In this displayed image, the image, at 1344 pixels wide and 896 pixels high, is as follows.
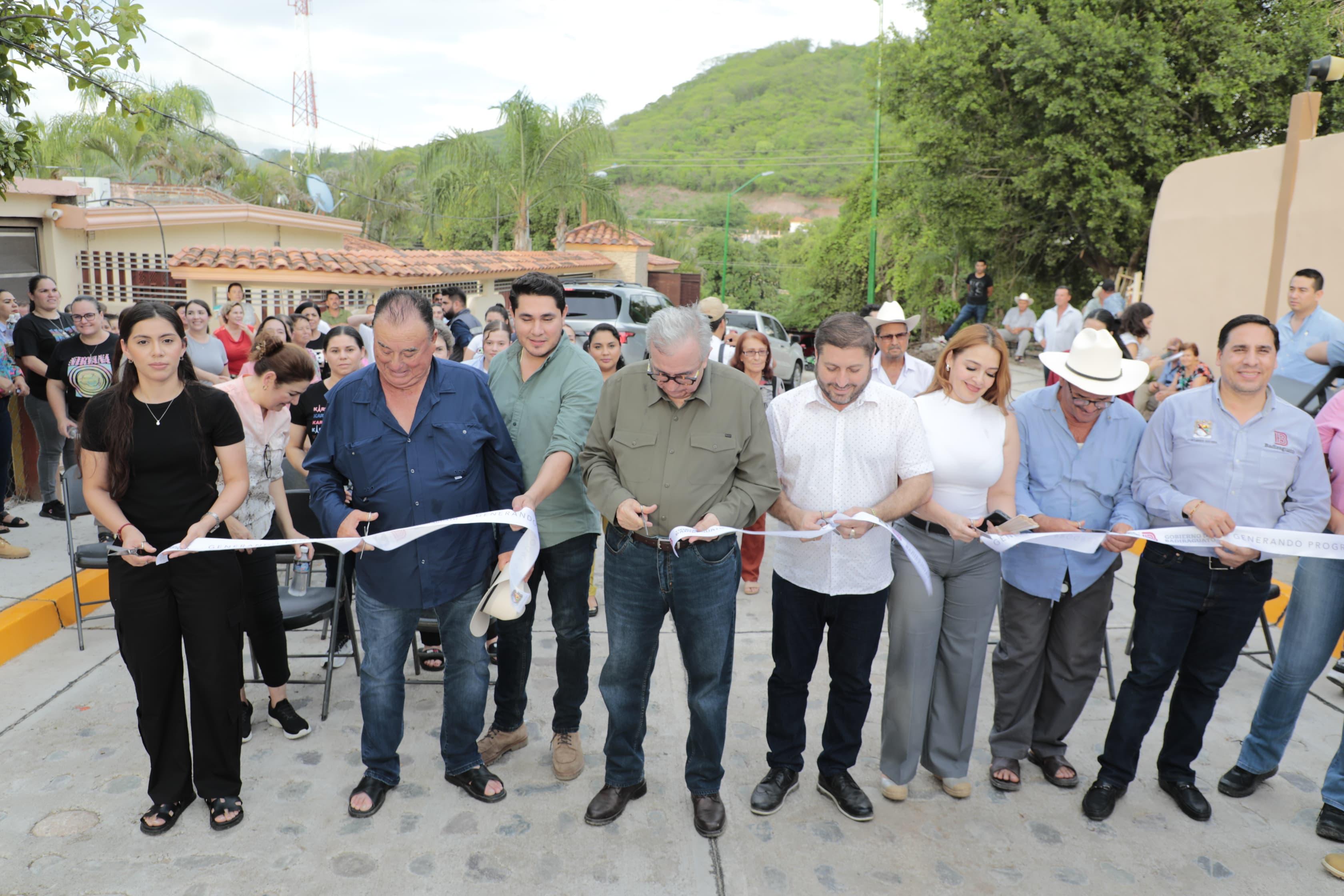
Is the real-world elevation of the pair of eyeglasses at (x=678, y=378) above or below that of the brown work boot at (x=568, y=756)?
above

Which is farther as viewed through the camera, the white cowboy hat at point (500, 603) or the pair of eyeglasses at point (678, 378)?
the white cowboy hat at point (500, 603)

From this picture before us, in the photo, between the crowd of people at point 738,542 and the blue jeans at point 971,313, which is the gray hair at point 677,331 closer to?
the crowd of people at point 738,542

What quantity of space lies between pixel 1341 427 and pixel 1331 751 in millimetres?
1625

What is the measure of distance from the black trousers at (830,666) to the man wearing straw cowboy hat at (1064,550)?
65 centimetres

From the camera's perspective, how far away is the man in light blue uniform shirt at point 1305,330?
19.3ft

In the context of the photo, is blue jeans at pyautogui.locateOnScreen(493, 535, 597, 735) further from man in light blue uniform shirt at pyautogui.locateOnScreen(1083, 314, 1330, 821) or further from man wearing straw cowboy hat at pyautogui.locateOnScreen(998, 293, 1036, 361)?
man wearing straw cowboy hat at pyautogui.locateOnScreen(998, 293, 1036, 361)

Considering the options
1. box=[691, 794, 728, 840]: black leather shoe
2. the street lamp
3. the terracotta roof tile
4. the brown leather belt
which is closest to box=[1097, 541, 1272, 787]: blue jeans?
box=[691, 794, 728, 840]: black leather shoe

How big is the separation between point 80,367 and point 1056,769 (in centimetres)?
664

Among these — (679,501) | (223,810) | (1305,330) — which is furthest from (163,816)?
(1305,330)

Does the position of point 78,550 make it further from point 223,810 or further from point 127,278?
point 127,278

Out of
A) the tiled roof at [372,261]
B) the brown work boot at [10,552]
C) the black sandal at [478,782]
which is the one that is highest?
the tiled roof at [372,261]

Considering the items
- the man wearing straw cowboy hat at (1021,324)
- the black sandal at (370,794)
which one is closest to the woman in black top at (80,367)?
the black sandal at (370,794)

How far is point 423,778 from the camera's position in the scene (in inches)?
151

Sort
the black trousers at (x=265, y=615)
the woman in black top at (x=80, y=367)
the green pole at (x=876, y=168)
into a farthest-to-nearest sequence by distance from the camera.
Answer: the green pole at (x=876, y=168)
the woman in black top at (x=80, y=367)
the black trousers at (x=265, y=615)
